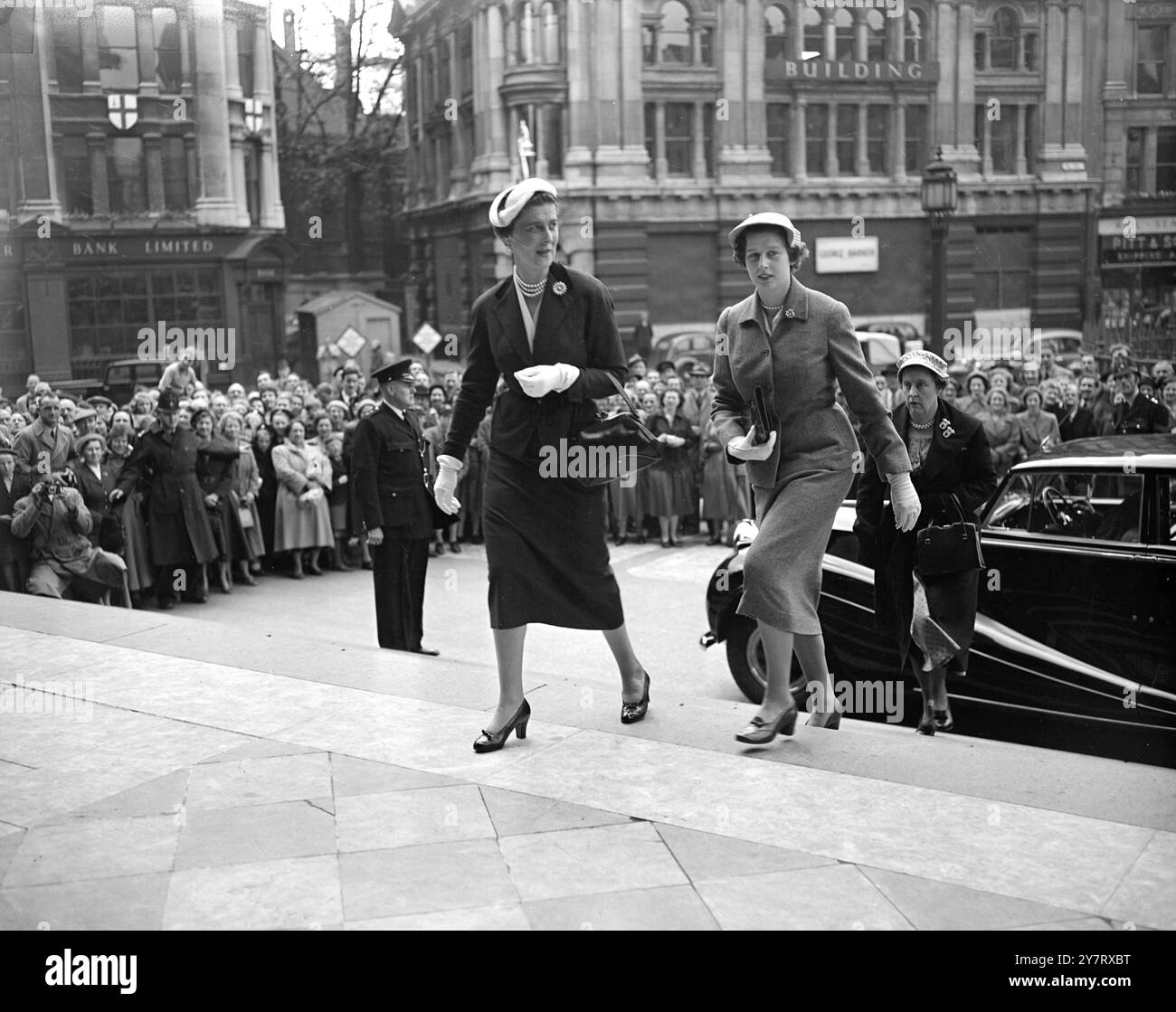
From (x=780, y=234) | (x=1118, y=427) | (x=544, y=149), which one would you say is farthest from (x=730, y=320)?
(x=544, y=149)

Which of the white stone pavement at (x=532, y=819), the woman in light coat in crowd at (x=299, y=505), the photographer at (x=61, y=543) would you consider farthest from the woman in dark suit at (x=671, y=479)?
the white stone pavement at (x=532, y=819)

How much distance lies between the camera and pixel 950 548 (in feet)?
20.0

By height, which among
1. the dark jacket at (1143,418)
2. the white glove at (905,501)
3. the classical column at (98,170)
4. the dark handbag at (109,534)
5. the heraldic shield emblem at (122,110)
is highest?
the heraldic shield emblem at (122,110)

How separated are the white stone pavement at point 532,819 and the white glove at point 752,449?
1.03 meters

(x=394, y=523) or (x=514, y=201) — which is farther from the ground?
(x=514, y=201)

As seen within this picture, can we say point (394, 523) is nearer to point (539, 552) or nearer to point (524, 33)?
point (539, 552)

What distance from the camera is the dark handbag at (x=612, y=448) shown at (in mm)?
4707

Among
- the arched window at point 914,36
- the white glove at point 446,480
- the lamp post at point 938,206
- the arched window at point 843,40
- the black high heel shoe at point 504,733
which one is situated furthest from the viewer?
the arched window at point 843,40

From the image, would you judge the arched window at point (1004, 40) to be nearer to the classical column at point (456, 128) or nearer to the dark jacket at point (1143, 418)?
the classical column at point (456, 128)

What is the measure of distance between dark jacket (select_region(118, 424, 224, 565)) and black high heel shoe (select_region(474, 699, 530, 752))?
744 cm

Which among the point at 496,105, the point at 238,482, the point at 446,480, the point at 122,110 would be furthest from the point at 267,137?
the point at 446,480

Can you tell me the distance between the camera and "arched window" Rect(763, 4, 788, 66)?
27328 millimetres

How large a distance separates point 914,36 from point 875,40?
2.67ft
